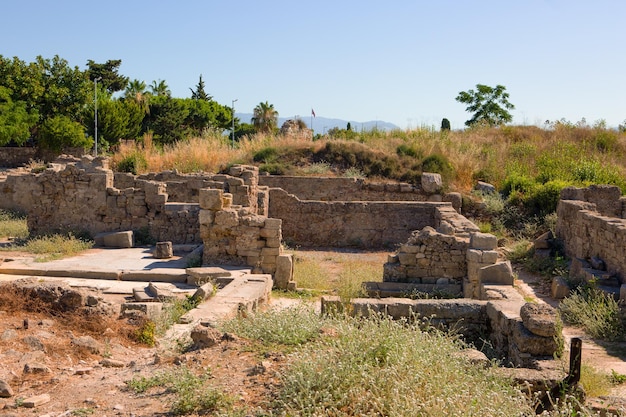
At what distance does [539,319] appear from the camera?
641 centimetres

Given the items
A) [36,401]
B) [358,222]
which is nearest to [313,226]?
[358,222]

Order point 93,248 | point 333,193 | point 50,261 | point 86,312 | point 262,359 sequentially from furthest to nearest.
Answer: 1. point 333,193
2. point 93,248
3. point 50,261
4. point 86,312
5. point 262,359

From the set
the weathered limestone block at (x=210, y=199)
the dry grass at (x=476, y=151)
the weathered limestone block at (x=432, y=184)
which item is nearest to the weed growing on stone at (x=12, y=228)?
the dry grass at (x=476, y=151)

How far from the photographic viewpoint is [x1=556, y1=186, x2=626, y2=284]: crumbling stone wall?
10836mm

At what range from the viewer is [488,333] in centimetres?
791

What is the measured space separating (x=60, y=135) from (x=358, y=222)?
94.3ft

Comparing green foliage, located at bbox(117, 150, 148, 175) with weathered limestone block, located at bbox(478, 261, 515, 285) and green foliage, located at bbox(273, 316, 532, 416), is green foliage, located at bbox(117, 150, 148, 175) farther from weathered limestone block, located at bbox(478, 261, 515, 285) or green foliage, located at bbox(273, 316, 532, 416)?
green foliage, located at bbox(273, 316, 532, 416)

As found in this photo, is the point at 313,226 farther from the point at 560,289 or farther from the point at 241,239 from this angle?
the point at 560,289

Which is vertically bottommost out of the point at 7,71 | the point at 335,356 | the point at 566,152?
the point at 335,356

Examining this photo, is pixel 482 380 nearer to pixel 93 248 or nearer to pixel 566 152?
pixel 93 248

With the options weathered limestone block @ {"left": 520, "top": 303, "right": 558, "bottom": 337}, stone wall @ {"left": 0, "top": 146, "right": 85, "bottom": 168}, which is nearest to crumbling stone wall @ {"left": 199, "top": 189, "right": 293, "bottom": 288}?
weathered limestone block @ {"left": 520, "top": 303, "right": 558, "bottom": 337}

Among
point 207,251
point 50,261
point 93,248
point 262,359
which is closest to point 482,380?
point 262,359

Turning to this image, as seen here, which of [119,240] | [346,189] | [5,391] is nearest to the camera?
[5,391]

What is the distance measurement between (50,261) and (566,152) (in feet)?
59.8
